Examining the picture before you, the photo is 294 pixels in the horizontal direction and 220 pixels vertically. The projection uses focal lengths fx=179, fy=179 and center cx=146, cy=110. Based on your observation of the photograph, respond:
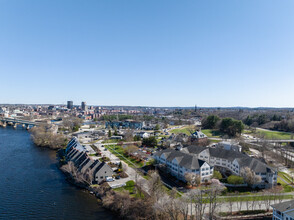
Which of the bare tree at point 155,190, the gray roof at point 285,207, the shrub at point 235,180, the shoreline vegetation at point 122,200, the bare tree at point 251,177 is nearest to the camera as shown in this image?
the gray roof at point 285,207

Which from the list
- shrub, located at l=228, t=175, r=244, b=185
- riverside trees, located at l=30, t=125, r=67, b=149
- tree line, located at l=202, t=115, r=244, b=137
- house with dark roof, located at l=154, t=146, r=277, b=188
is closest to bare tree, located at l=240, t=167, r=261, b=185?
shrub, located at l=228, t=175, r=244, b=185

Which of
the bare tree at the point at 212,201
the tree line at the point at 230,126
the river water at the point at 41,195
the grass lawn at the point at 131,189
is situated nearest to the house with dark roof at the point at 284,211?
the bare tree at the point at 212,201

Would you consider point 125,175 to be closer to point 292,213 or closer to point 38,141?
point 292,213

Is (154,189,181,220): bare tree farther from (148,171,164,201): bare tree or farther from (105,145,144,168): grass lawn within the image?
(105,145,144,168): grass lawn

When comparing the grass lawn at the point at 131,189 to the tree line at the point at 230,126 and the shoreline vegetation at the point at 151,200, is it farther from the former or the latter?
the tree line at the point at 230,126

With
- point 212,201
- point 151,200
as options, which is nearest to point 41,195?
point 151,200

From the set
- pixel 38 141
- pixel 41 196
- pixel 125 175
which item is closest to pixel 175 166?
pixel 125 175

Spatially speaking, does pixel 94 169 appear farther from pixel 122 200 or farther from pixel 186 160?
pixel 186 160
